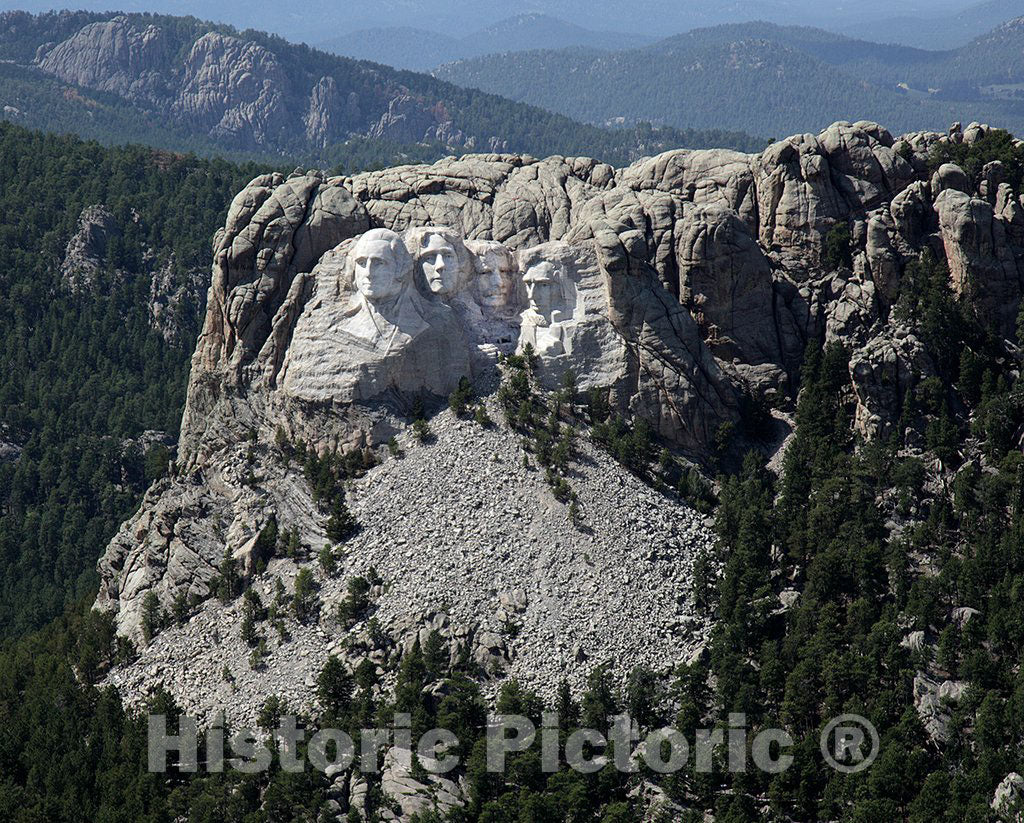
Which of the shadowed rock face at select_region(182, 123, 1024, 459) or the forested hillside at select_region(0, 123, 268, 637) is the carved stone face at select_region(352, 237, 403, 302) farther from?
the forested hillside at select_region(0, 123, 268, 637)

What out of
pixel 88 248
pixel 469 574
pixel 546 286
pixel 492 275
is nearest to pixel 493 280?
pixel 492 275

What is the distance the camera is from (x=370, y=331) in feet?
319

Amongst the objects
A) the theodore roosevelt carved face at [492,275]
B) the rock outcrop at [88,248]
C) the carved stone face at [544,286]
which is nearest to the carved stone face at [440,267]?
the theodore roosevelt carved face at [492,275]

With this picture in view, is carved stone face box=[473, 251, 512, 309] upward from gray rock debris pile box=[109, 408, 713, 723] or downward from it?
upward

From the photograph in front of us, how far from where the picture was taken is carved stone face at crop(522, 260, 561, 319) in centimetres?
9950

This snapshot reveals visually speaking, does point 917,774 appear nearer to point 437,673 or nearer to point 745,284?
point 437,673

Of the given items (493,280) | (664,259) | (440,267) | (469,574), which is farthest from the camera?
(664,259)

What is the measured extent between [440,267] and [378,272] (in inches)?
148

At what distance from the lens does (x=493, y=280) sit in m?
101

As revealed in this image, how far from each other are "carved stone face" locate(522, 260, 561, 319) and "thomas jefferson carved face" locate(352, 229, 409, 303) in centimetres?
693

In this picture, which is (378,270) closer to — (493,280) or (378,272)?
(378,272)

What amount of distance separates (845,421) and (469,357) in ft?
68.3

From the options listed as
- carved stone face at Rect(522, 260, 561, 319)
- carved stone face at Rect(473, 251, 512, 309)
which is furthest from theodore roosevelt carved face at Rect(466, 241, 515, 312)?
carved stone face at Rect(522, 260, 561, 319)

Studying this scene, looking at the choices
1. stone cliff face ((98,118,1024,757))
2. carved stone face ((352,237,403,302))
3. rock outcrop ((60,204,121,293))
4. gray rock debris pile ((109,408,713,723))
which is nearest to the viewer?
gray rock debris pile ((109,408,713,723))
